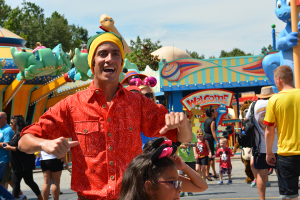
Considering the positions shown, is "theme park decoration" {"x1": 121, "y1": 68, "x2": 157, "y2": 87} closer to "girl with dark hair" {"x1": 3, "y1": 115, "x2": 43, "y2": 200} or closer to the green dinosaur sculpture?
"girl with dark hair" {"x1": 3, "y1": 115, "x2": 43, "y2": 200}

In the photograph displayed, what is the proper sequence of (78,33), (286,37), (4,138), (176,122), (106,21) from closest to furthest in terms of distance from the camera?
(176,122), (4,138), (286,37), (106,21), (78,33)

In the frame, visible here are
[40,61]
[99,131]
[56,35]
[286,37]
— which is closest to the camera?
[99,131]

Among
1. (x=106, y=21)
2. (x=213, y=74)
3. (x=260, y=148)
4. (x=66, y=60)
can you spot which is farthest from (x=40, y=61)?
(x=260, y=148)

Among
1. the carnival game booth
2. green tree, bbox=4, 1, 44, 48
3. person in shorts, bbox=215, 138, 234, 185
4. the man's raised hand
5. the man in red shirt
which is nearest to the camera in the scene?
the man's raised hand

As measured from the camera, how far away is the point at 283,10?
872cm

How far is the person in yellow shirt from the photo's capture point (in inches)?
181

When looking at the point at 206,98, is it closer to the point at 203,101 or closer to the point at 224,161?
the point at 203,101

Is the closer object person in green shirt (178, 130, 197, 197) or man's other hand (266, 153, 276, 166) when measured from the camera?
man's other hand (266, 153, 276, 166)

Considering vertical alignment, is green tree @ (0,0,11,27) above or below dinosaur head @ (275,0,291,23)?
above

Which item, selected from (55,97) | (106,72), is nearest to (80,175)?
(106,72)

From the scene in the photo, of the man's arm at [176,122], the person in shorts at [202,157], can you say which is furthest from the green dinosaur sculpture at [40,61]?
the man's arm at [176,122]

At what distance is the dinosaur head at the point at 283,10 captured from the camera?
8664 mm

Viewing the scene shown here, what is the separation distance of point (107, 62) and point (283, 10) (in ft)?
24.1

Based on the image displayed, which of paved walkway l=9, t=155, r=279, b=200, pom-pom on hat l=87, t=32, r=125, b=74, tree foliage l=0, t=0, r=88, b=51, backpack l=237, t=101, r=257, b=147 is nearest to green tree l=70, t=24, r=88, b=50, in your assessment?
tree foliage l=0, t=0, r=88, b=51
